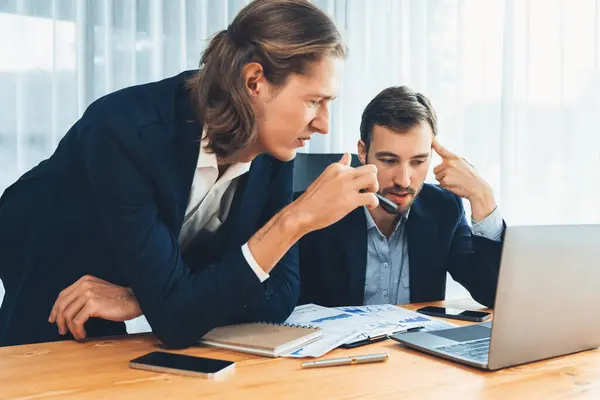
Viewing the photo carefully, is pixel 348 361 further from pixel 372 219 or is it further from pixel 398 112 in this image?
pixel 398 112

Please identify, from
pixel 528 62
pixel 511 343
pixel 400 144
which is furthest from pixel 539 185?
pixel 511 343

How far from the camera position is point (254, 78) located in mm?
1184

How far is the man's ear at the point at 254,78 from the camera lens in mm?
1169

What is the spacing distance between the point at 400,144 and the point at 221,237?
0.71 m

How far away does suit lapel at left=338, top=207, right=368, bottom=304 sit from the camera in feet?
5.57

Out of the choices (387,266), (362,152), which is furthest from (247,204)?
(362,152)

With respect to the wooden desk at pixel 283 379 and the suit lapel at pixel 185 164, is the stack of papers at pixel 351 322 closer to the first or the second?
the wooden desk at pixel 283 379

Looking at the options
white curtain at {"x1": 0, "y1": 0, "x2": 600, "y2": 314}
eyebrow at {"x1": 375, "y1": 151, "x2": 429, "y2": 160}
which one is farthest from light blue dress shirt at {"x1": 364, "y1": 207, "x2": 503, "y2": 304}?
white curtain at {"x1": 0, "y1": 0, "x2": 600, "y2": 314}

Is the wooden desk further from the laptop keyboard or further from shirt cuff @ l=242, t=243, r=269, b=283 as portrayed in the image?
shirt cuff @ l=242, t=243, r=269, b=283

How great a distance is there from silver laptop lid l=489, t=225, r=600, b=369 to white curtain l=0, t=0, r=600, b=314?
1828 millimetres

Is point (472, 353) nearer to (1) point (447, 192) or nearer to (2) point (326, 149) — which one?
(1) point (447, 192)

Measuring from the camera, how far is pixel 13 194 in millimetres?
1324

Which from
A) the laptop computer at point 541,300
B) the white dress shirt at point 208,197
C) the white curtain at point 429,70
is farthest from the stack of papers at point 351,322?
the white curtain at point 429,70

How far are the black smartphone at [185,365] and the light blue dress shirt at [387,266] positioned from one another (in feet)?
2.74
